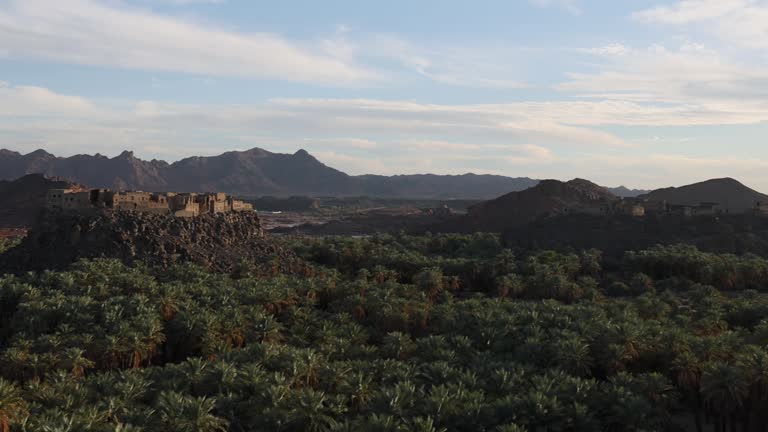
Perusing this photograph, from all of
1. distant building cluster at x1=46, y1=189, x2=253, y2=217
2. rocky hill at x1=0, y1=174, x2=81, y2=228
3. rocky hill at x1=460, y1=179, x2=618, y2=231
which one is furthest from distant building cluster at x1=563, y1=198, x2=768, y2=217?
rocky hill at x1=0, y1=174, x2=81, y2=228

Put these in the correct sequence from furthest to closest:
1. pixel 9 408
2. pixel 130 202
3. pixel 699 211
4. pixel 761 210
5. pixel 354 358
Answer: pixel 761 210, pixel 699 211, pixel 130 202, pixel 354 358, pixel 9 408

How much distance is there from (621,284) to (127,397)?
41.4 metres

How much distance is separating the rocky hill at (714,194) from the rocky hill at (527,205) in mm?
22119

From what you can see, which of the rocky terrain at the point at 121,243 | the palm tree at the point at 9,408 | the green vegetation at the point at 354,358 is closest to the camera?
the palm tree at the point at 9,408

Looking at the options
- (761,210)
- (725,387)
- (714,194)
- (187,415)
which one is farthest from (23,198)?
(714,194)

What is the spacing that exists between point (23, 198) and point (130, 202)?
108m

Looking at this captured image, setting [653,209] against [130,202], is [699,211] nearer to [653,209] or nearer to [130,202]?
[653,209]

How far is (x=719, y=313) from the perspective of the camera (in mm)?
34969

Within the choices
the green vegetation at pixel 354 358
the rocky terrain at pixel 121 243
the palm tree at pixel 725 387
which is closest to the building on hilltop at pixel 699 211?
the green vegetation at pixel 354 358

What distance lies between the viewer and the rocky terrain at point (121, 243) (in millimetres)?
46969

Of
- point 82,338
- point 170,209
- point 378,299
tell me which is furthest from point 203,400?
point 170,209

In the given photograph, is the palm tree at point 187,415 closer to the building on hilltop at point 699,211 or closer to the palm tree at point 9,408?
the palm tree at point 9,408

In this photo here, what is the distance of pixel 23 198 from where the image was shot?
13912cm

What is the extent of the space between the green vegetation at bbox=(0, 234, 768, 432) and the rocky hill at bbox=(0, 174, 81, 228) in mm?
98749
